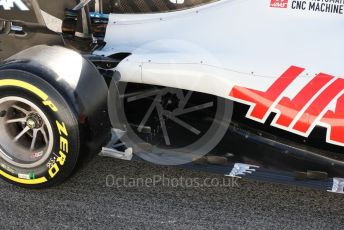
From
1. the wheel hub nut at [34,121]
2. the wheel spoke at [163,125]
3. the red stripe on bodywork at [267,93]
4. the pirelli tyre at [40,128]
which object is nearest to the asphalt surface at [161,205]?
the pirelli tyre at [40,128]

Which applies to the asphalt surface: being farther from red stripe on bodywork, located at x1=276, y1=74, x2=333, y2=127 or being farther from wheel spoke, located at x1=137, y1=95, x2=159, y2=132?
red stripe on bodywork, located at x1=276, y1=74, x2=333, y2=127

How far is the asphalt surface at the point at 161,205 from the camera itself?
3.22 metres

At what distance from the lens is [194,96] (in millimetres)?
3451

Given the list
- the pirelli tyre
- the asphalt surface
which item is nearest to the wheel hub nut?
the pirelli tyre

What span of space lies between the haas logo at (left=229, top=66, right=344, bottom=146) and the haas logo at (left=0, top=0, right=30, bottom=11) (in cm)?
159

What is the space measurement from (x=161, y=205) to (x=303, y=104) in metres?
1.06

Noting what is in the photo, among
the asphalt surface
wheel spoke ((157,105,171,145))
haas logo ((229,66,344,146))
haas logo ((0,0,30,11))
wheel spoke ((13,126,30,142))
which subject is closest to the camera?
haas logo ((229,66,344,146))

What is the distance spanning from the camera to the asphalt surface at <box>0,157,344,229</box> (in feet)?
10.6

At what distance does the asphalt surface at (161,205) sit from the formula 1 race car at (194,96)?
177mm

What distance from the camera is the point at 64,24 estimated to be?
380 centimetres

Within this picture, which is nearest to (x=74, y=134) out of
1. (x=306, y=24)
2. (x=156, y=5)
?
(x=156, y=5)

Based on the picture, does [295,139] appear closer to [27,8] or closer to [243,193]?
[243,193]

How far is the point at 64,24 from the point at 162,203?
1.42 meters

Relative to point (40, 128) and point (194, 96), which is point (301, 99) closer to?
Result: point (194, 96)
